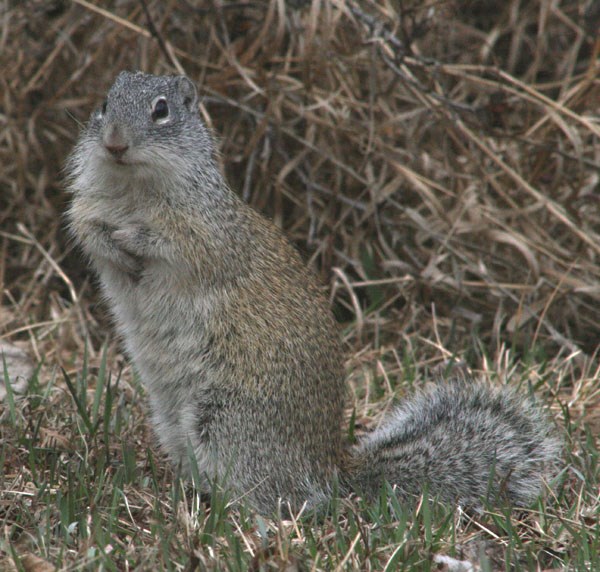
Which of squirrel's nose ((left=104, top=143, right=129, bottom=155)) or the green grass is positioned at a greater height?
squirrel's nose ((left=104, top=143, right=129, bottom=155))

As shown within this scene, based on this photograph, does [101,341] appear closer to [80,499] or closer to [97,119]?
[97,119]

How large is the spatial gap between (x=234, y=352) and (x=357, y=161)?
2.87 metres

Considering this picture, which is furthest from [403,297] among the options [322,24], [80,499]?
[80,499]

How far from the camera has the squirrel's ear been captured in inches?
177

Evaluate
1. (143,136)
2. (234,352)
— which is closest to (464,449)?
(234,352)

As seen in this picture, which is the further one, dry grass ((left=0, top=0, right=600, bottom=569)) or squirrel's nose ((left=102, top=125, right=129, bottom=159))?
dry grass ((left=0, top=0, right=600, bottom=569))

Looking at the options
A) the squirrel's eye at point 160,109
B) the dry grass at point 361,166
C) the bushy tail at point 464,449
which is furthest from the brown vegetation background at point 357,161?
the squirrel's eye at point 160,109

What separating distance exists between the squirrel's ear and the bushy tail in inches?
64.4

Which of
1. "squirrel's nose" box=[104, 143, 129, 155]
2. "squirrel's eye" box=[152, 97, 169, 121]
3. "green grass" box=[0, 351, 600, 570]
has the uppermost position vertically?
"squirrel's eye" box=[152, 97, 169, 121]

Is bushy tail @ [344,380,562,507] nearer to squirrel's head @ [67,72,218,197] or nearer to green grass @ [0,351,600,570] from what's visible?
green grass @ [0,351,600,570]

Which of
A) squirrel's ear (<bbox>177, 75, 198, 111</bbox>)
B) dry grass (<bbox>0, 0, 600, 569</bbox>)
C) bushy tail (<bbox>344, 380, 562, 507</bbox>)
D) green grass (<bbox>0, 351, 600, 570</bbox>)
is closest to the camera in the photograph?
green grass (<bbox>0, 351, 600, 570</bbox>)

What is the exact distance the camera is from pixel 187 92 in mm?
4523

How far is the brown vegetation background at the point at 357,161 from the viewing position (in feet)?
19.9

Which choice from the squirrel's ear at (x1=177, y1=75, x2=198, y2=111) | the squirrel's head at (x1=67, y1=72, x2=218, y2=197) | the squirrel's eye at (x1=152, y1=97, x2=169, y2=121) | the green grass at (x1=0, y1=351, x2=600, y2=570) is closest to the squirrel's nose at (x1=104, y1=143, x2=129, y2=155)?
the squirrel's head at (x1=67, y1=72, x2=218, y2=197)
